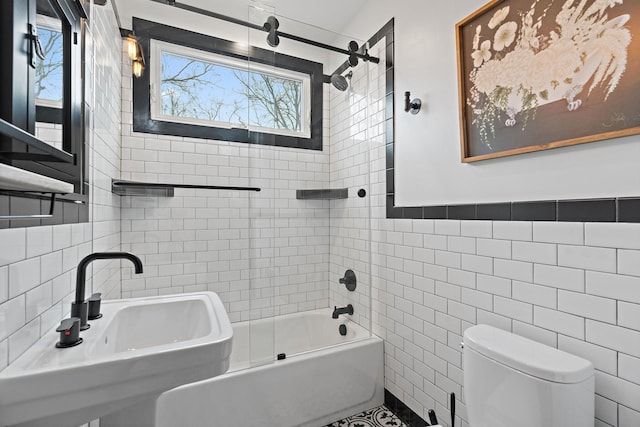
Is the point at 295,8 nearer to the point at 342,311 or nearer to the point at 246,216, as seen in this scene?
the point at 246,216

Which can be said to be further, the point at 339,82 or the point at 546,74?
the point at 339,82

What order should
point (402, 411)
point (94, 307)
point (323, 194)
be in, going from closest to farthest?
point (94, 307)
point (402, 411)
point (323, 194)

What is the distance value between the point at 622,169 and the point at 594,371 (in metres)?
0.69

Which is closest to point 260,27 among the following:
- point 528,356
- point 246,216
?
point 246,216

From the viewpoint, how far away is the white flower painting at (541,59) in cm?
97

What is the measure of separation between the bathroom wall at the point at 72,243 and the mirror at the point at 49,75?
0.31m

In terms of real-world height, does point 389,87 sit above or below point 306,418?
above

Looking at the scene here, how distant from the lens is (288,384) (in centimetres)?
179

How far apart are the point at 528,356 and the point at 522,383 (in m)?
0.09

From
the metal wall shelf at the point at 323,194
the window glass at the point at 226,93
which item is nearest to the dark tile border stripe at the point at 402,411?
the metal wall shelf at the point at 323,194

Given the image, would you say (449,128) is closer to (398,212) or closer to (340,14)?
(398,212)

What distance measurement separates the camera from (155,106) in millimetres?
2244

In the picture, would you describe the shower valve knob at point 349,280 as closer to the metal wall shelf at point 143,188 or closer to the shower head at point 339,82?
the metal wall shelf at point 143,188

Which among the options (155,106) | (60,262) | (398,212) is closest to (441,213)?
(398,212)
